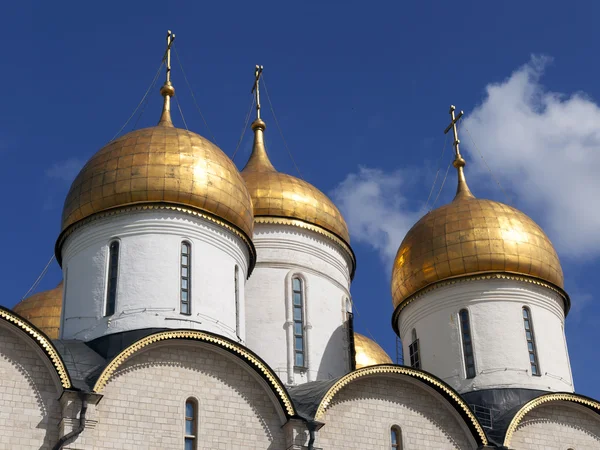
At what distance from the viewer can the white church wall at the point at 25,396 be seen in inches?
452

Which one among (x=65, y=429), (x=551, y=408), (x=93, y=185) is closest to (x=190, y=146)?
(x=93, y=185)

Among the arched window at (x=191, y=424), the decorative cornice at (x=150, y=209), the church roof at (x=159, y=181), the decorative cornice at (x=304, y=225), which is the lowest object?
the arched window at (x=191, y=424)

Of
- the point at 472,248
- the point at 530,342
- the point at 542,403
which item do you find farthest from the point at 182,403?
the point at 530,342

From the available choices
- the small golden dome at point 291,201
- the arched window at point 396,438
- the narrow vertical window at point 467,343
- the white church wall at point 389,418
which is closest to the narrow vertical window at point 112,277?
the white church wall at point 389,418

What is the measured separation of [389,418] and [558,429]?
254 cm

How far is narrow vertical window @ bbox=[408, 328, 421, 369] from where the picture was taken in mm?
16188

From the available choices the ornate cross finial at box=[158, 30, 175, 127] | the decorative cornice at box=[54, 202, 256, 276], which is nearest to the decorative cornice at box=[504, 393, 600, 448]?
the decorative cornice at box=[54, 202, 256, 276]

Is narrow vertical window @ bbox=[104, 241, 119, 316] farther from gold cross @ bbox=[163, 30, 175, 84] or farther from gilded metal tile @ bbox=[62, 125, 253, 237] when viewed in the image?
gold cross @ bbox=[163, 30, 175, 84]

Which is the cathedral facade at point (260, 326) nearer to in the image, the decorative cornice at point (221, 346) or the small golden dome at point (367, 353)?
the decorative cornice at point (221, 346)

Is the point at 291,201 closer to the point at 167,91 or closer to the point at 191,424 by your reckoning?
the point at 167,91

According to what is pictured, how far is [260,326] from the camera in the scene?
1577 cm

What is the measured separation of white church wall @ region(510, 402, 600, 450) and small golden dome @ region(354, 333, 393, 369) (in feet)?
16.6

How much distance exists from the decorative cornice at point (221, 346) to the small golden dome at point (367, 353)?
247 inches

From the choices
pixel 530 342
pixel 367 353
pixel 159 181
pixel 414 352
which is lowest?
pixel 530 342
